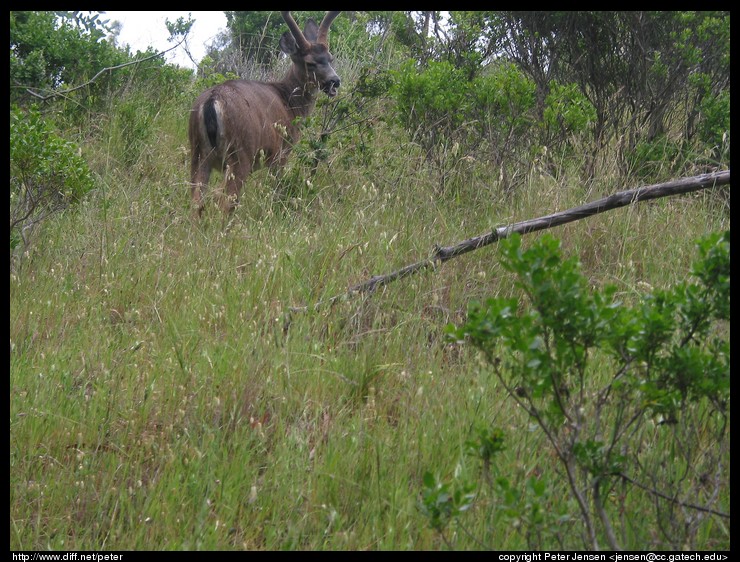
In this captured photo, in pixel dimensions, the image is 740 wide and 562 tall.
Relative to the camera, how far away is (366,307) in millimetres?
4047

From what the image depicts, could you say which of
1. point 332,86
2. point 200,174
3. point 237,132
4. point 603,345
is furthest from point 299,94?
point 603,345

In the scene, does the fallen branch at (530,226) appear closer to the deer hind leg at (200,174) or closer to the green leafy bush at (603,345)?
the green leafy bush at (603,345)

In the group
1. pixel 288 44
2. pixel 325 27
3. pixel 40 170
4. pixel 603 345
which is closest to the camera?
pixel 603 345

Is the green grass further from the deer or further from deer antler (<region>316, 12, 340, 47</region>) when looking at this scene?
deer antler (<region>316, 12, 340, 47</region>)

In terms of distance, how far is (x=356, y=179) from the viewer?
6273 mm

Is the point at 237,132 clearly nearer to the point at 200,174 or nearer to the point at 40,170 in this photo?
the point at 200,174

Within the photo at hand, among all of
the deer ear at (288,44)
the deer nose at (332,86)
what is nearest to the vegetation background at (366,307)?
the deer nose at (332,86)

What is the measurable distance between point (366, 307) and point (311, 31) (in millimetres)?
5315

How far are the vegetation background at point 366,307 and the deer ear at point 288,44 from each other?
42.0 inches

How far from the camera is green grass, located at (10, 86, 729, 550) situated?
2.66 m

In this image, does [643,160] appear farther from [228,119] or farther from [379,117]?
[228,119]

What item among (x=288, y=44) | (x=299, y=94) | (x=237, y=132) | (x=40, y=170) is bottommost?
(x=40, y=170)

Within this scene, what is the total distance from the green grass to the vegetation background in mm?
15
